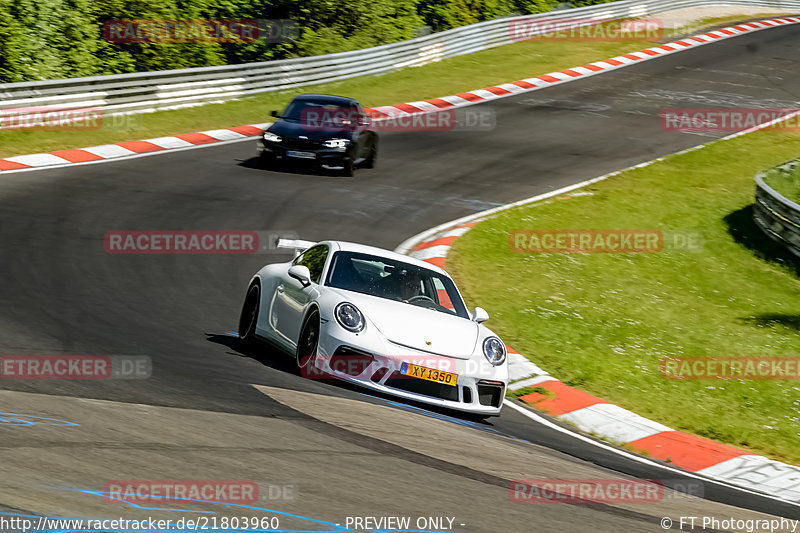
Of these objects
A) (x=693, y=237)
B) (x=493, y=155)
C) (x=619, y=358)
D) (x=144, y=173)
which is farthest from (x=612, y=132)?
(x=619, y=358)

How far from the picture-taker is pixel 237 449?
636cm

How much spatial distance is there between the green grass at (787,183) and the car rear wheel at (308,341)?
13641 millimetres

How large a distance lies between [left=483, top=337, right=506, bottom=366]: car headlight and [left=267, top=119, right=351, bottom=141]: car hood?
1104 centimetres

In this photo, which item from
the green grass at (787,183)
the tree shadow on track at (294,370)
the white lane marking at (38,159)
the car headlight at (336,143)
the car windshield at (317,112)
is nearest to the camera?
the tree shadow on track at (294,370)

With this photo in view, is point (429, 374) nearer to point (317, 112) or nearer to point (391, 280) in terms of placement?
point (391, 280)

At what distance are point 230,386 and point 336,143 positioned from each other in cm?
1208

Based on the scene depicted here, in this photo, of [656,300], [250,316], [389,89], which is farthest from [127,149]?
[250,316]

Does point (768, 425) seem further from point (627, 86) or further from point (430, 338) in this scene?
point (627, 86)

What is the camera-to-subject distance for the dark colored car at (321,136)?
1973 centimetres

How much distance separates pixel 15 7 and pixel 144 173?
32.5 ft

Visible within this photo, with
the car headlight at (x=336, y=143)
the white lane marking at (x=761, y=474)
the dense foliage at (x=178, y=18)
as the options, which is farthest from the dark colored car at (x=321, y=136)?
the white lane marking at (x=761, y=474)

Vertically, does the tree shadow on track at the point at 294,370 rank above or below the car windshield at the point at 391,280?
below

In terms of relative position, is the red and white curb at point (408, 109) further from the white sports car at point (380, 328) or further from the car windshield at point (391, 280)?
the car windshield at point (391, 280)

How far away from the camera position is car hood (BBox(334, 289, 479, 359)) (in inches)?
352
